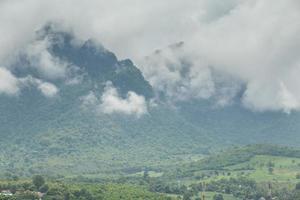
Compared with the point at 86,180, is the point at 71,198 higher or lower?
lower

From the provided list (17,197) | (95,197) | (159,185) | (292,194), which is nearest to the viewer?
(17,197)

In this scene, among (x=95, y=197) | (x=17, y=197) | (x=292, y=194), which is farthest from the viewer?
(x=292, y=194)

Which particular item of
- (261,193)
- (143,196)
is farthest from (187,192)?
(143,196)

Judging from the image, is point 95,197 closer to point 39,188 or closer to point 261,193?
point 39,188

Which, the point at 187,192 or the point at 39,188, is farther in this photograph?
the point at 187,192

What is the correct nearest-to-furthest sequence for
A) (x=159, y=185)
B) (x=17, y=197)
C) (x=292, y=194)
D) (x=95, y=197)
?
(x=17, y=197) → (x=95, y=197) → (x=292, y=194) → (x=159, y=185)

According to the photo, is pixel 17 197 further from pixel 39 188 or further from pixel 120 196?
pixel 120 196

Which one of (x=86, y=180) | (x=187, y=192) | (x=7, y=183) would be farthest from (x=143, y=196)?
(x=86, y=180)

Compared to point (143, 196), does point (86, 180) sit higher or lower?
higher

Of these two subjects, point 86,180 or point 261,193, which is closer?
point 261,193

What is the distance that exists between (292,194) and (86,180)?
58.3 meters

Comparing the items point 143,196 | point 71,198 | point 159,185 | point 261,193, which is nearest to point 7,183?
point 71,198

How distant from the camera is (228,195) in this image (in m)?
196

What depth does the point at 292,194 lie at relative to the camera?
17575 cm
